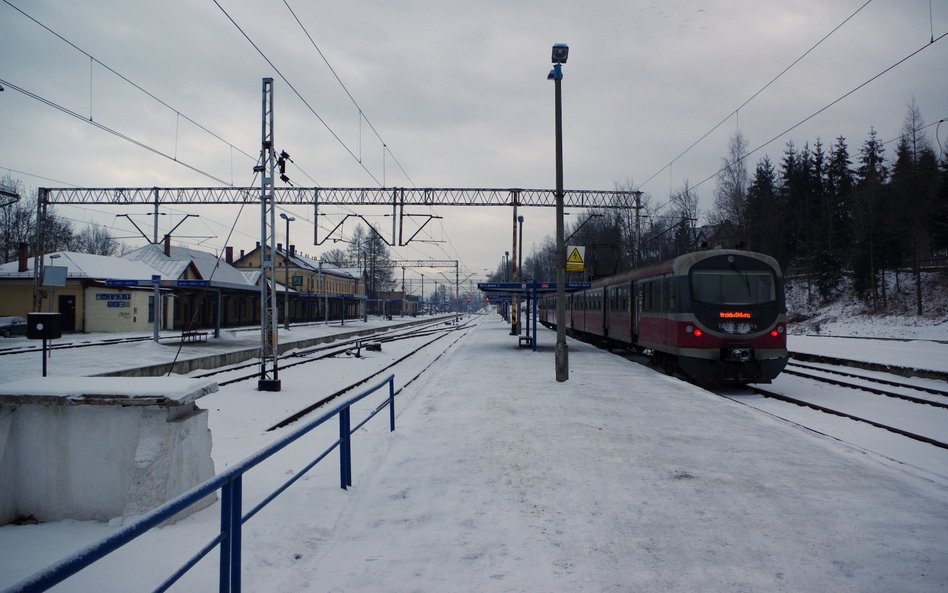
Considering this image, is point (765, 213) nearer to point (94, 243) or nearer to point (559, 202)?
point (559, 202)

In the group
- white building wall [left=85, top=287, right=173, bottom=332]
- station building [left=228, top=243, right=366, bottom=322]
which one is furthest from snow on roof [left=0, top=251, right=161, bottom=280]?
station building [left=228, top=243, right=366, bottom=322]

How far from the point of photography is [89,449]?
4.67m

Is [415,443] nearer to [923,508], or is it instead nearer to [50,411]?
[50,411]

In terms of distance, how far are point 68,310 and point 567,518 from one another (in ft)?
126

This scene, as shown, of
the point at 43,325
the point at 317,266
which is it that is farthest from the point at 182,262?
the point at 43,325

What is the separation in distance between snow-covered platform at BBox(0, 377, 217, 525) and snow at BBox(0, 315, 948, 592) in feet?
0.70

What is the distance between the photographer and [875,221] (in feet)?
136

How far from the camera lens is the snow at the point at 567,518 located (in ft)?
12.3

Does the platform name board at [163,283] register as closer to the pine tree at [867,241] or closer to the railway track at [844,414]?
the railway track at [844,414]

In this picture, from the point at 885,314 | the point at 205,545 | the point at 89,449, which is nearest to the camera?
the point at 205,545

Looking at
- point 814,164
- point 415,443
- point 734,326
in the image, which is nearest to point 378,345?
point 734,326

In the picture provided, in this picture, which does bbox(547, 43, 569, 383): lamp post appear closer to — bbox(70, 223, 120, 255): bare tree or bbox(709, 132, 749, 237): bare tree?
bbox(709, 132, 749, 237): bare tree

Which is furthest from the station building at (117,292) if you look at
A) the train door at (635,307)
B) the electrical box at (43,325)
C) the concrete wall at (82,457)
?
the concrete wall at (82,457)

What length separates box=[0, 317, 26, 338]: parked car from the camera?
29.6 m
